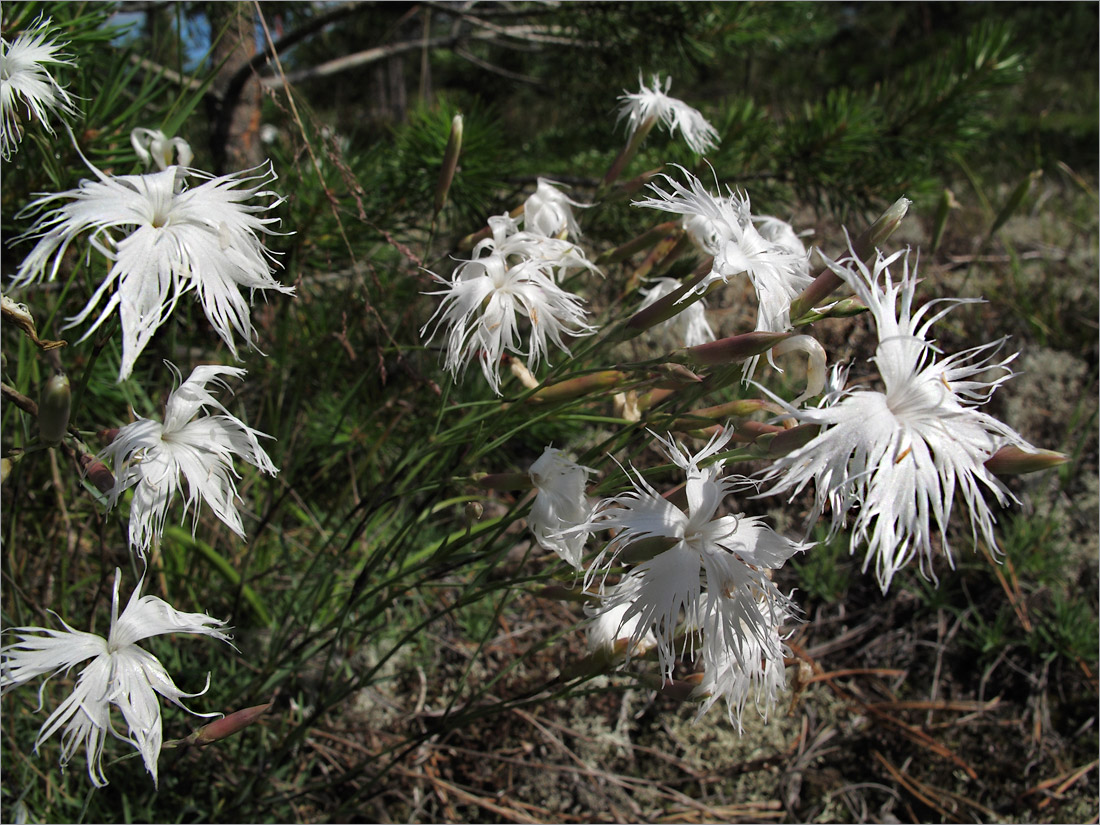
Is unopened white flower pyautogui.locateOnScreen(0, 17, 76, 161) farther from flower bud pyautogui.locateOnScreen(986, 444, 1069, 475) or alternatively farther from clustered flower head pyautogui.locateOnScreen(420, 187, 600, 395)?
flower bud pyautogui.locateOnScreen(986, 444, 1069, 475)

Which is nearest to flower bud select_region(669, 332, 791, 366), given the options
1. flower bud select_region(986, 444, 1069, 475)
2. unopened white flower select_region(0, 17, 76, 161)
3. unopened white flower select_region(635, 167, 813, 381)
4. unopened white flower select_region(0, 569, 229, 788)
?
unopened white flower select_region(635, 167, 813, 381)

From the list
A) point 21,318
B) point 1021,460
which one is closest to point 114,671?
point 21,318

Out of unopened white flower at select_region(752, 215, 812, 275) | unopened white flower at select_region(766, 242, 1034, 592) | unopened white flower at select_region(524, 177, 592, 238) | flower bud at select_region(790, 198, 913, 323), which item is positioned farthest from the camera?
unopened white flower at select_region(524, 177, 592, 238)

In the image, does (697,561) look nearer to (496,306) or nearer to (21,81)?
(496,306)

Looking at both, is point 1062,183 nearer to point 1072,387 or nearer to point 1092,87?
point 1092,87

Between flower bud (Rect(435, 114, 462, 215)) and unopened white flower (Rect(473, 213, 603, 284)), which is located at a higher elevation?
flower bud (Rect(435, 114, 462, 215))

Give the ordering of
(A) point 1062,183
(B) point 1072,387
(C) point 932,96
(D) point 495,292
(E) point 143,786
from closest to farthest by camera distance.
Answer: (D) point 495,292 → (E) point 143,786 → (C) point 932,96 → (B) point 1072,387 → (A) point 1062,183

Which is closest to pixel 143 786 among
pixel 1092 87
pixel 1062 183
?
pixel 1062 183

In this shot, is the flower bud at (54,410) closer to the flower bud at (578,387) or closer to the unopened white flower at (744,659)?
the flower bud at (578,387)
